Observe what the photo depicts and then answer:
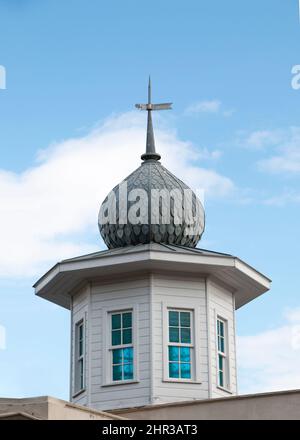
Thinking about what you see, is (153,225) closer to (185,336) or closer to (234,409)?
(185,336)

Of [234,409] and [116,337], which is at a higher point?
[116,337]

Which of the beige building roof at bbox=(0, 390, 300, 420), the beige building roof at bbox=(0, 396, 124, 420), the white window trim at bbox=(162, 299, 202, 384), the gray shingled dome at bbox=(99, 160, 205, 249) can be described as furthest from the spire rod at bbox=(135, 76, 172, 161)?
the beige building roof at bbox=(0, 396, 124, 420)

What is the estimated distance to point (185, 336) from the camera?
27.1 metres

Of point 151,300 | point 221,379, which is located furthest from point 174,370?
point 151,300

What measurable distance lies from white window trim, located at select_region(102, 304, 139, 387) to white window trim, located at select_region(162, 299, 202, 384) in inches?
24.8

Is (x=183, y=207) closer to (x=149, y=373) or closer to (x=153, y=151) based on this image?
(x=153, y=151)

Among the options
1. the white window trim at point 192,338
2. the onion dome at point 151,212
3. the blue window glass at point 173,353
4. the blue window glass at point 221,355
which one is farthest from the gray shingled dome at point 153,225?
the blue window glass at point 173,353

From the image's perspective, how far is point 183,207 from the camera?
92.5 feet

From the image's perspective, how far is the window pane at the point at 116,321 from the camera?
2717 centimetres

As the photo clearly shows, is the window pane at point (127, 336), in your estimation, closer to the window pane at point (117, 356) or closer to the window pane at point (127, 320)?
the window pane at point (127, 320)

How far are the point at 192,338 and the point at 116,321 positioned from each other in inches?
69.9

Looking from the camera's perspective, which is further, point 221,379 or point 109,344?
point 221,379

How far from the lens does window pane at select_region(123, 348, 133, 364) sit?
87.7 feet

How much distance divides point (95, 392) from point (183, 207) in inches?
191
